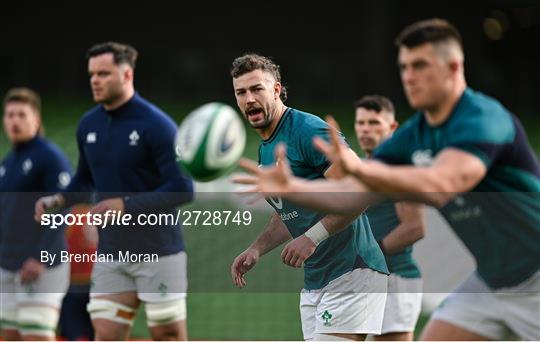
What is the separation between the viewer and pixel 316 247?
5828 millimetres

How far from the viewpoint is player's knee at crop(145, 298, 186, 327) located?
738 cm

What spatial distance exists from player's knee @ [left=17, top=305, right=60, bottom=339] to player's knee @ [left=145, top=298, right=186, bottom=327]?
150 centimetres

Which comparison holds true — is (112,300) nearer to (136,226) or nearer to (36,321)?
(136,226)

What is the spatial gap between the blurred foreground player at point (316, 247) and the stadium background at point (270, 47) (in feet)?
50.0

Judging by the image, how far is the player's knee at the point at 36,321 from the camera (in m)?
8.58

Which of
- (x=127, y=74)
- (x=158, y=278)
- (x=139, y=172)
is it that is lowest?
(x=158, y=278)

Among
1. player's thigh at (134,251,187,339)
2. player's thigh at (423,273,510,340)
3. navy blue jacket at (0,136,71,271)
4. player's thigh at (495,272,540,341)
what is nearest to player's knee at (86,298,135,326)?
player's thigh at (134,251,187,339)

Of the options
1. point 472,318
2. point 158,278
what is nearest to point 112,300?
point 158,278

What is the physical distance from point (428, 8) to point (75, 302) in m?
17.5

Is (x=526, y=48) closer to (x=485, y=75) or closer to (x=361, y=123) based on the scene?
(x=485, y=75)

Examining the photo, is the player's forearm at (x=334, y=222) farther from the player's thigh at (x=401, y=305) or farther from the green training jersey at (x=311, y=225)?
the player's thigh at (x=401, y=305)

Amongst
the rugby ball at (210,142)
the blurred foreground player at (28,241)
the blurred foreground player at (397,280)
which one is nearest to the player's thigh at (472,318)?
the rugby ball at (210,142)

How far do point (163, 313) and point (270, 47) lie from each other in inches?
718

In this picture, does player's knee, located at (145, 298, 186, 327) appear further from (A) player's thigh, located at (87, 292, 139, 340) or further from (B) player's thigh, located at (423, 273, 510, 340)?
(B) player's thigh, located at (423, 273, 510, 340)
